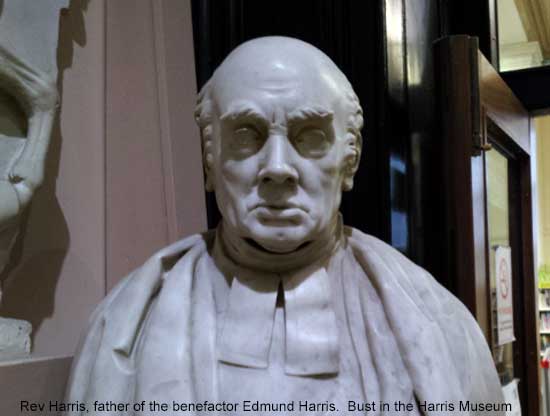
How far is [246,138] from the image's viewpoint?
1.17m

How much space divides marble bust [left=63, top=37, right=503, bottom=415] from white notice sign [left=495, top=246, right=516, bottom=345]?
79 centimetres

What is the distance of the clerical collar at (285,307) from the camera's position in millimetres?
1157

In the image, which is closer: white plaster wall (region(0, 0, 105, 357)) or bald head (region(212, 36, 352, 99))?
bald head (region(212, 36, 352, 99))

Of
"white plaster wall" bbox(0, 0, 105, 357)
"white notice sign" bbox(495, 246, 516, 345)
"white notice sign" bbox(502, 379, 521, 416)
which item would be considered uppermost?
"white plaster wall" bbox(0, 0, 105, 357)

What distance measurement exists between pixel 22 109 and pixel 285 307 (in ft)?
2.09

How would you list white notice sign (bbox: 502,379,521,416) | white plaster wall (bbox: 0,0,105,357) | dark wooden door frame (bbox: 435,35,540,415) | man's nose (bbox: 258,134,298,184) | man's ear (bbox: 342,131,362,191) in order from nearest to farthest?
1. man's nose (bbox: 258,134,298,184)
2. man's ear (bbox: 342,131,362,191)
3. white plaster wall (bbox: 0,0,105,357)
4. dark wooden door frame (bbox: 435,35,540,415)
5. white notice sign (bbox: 502,379,521,416)

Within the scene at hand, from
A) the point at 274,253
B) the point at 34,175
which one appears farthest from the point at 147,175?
the point at 274,253

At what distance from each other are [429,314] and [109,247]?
0.77 m

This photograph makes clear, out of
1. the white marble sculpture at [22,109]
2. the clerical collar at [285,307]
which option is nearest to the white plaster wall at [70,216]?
the white marble sculpture at [22,109]

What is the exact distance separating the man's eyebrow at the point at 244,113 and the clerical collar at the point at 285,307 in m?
0.21

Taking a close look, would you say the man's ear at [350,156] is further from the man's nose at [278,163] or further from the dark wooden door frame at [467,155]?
the dark wooden door frame at [467,155]

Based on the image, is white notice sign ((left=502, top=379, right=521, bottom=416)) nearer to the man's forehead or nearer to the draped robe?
the draped robe

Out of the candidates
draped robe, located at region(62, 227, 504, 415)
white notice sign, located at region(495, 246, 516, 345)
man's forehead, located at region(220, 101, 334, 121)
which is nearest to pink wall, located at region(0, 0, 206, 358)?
draped robe, located at region(62, 227, 504, 415)

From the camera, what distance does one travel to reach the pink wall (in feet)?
4.91
